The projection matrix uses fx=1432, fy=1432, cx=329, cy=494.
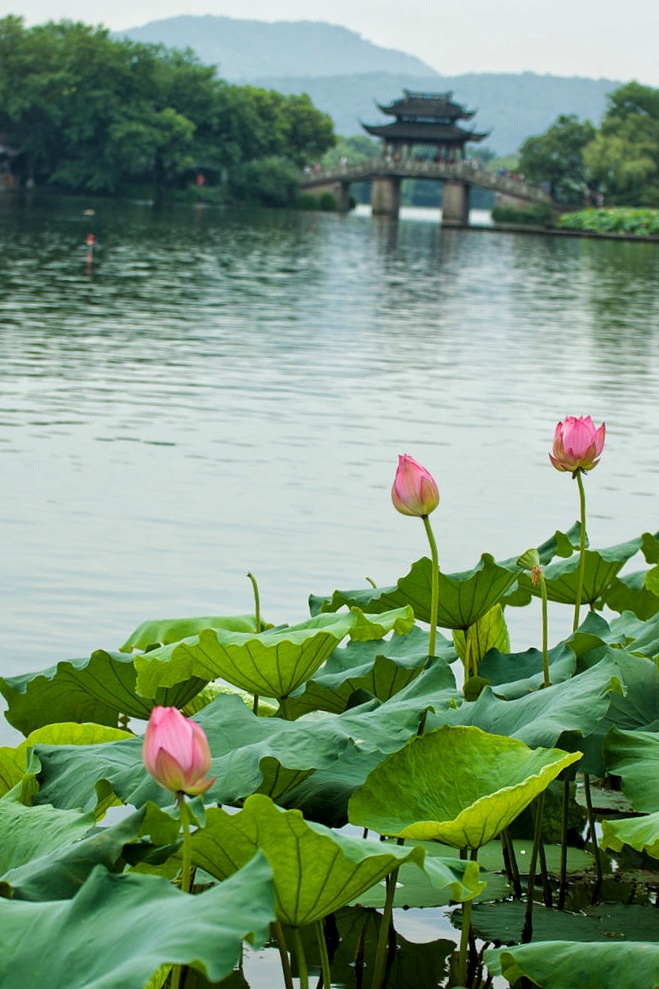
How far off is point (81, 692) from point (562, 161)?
214 feet

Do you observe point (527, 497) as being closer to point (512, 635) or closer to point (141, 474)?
point (141, 474)

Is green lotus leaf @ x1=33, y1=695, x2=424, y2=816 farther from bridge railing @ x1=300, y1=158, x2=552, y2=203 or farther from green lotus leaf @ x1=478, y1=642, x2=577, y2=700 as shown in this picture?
bridge railing @ x1=300, y1=158, x2=552, y2=203

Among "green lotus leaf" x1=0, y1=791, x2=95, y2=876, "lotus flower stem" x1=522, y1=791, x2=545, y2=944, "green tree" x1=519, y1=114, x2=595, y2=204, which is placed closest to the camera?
"green lotus leaf" x1=0, y1=791, x2=95, y2=876

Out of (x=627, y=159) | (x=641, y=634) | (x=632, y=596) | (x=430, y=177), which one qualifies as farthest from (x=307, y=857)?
(x=430, y=177)

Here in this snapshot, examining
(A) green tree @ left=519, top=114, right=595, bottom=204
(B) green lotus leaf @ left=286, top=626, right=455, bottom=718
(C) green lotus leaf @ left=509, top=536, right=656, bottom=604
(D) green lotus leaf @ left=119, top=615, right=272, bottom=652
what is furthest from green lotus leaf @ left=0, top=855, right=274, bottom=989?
(A) green tree @ left=519, top=114, right=595, bottom=204

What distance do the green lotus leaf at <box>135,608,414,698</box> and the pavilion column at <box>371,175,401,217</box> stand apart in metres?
65.7

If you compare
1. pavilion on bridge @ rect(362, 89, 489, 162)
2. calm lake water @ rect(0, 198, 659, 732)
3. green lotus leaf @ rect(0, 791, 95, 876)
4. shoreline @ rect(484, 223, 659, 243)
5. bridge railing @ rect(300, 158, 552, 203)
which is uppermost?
pavilion on bridge @ rect(362, 89, 489, 162)

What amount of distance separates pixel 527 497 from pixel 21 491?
9.36 ft

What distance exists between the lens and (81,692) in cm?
278

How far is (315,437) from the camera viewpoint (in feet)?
32.4

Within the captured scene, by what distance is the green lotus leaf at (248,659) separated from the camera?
242 cm

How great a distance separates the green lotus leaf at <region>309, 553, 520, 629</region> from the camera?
2926mm

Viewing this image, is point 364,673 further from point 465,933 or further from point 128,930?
point 128,930

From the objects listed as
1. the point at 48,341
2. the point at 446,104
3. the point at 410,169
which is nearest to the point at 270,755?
the point at 48,341
